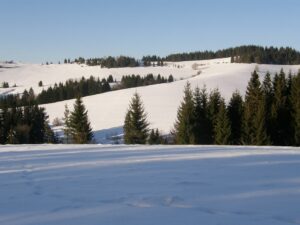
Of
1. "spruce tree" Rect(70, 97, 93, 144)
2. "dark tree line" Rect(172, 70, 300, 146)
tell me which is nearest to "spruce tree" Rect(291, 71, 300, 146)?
"dark tree line" Rect(172, 70, 300, 146)

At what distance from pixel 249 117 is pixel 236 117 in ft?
11.7

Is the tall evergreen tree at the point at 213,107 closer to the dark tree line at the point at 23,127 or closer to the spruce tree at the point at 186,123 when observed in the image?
the spruce tree at the point at 186,123

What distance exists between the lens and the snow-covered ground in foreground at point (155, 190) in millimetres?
6500

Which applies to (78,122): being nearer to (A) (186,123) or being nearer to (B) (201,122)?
(A) (186,123)

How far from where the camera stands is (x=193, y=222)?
6137 millimetres

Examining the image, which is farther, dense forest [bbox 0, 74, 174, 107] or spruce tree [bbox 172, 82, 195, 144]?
dense forest [bbox 0, 74, 174, 107]

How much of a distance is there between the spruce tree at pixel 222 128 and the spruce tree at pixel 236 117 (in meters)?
1.62

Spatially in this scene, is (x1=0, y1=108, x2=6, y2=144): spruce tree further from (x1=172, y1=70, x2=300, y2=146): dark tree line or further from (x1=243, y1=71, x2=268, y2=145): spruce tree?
(x1=243, y1=71, x2=268, y2=145): spruce tree

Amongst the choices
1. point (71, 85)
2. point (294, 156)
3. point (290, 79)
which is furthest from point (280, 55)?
point (294, 156)

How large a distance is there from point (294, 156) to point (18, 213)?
8874 millimetres

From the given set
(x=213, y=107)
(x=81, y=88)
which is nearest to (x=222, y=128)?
(x=213, y=107)

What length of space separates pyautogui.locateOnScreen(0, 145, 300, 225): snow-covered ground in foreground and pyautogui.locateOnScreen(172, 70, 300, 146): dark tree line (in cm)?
2531

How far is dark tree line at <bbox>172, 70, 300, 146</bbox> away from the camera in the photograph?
125ft

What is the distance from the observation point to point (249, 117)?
3903 cm
